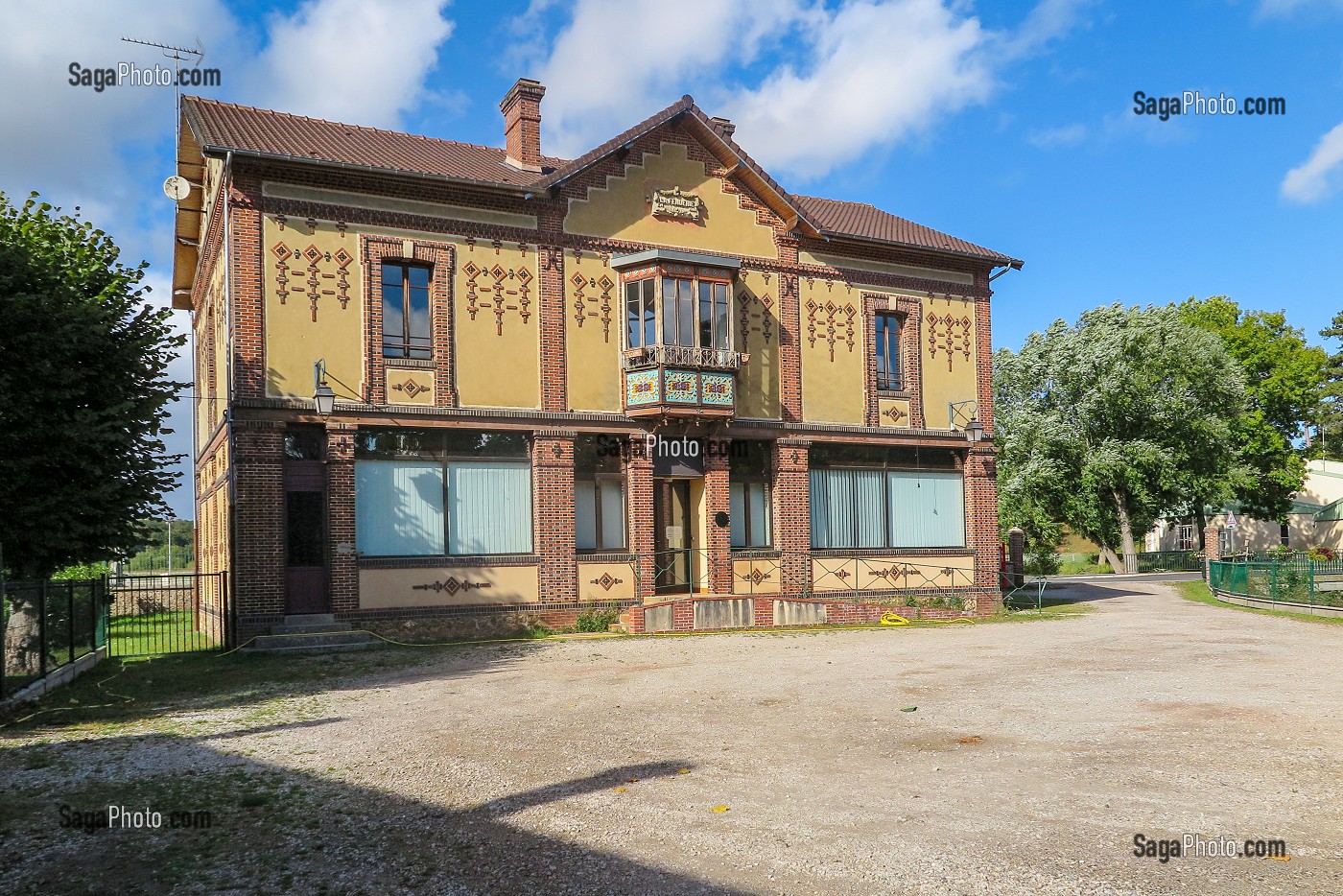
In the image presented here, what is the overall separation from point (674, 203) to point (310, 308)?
7775 millimetres

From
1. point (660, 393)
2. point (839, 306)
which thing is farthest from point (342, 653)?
point (839, 306)

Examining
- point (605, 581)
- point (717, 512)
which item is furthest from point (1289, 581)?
point (605, 581)

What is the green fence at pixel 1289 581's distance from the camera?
2231 centimetres

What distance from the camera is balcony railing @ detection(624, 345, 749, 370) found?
20047 mm

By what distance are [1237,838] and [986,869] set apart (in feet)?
5.44

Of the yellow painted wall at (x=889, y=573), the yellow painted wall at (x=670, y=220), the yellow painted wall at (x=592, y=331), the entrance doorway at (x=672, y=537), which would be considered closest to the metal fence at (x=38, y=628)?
the yellow painted wall at (x=592, y=331)

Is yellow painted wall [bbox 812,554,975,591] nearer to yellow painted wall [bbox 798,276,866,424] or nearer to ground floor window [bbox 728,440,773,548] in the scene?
ground floor window [bbox 728,440,773,548]

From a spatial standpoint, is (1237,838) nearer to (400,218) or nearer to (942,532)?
(400,218)

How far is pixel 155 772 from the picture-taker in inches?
309

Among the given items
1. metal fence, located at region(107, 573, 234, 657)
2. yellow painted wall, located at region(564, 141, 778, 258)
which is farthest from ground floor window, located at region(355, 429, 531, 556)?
yellow painted wall, located at region(564, 141, 778, 258)

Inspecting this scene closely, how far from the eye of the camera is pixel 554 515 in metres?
19.6

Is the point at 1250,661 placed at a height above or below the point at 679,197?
below

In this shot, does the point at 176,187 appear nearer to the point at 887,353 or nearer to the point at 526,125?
the point at 526,125

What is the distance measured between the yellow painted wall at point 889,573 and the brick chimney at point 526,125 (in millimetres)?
10506
